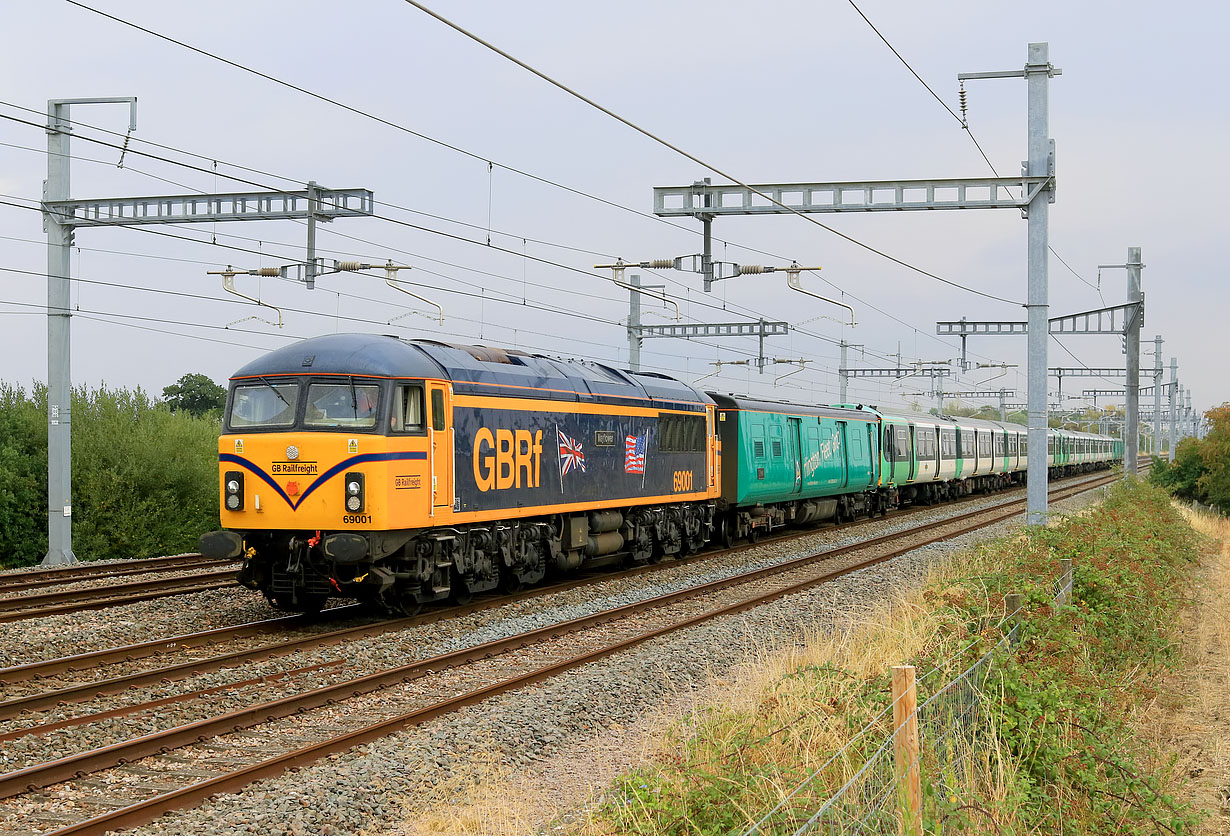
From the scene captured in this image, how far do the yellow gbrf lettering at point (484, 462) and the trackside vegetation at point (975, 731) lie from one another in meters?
5.53

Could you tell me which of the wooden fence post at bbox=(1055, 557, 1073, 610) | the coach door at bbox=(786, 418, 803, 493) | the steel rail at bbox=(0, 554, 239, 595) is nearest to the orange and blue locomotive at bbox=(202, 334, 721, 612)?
the steel rail at bbox=(0, 554, 239, 595)

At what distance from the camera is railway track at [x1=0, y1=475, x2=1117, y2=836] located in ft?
25.5

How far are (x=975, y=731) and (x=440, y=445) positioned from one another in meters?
8.93

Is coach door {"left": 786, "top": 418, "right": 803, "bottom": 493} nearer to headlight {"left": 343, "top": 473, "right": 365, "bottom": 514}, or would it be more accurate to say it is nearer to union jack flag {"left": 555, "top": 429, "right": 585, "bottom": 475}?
union jack flag {"left": 555, "top": 429, "right": 585, "bottom": 475}

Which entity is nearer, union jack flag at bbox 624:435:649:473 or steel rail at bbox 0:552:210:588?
steel rail at bbox 0:552:210:588

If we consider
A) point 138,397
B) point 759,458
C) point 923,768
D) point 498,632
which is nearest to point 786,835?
point 923,768

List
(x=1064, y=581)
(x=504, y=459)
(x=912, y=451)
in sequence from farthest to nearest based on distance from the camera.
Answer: (x=912, y=451), (x=504, y=459), (x=1064, y=581)

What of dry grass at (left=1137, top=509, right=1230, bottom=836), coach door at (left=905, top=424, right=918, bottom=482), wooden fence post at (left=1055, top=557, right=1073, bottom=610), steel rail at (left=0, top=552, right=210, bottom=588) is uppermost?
coach door at (left=905, top=424, right=918, bottom=482)

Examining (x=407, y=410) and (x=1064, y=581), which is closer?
(x=1064, y=581)

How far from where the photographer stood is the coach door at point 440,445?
14938 mm


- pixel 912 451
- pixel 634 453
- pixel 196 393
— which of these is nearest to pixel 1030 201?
pixel 634 453

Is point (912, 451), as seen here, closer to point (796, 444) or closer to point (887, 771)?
point (796, 444)

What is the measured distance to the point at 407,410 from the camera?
48.3ft

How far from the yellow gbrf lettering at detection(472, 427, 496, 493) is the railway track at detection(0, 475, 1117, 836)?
7.92 ft
